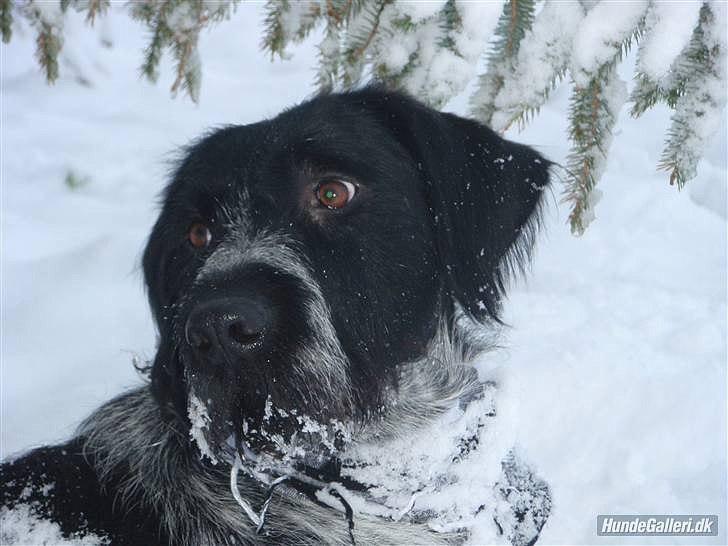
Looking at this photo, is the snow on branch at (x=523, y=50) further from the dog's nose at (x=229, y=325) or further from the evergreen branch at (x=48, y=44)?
the dog's nose at (x=229, y=325)

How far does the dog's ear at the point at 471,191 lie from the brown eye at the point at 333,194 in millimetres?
291

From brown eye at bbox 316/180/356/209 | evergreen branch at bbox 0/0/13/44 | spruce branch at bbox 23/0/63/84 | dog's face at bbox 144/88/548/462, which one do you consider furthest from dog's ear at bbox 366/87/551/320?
evergreen branch at bbox 0/0/13/44

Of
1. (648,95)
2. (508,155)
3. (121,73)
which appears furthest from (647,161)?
(121,73)

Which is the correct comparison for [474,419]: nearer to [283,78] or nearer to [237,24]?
[283,78]

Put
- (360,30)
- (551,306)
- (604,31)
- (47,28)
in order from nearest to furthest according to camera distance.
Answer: (604,31)
(360,30)
(47,28)
(551,306)

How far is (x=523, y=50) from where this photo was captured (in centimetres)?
274

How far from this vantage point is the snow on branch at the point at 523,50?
2488mm

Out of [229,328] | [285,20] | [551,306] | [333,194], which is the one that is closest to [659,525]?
[551,306]

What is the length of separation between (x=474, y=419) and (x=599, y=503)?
3.73ft

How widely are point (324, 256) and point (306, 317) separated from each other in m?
0.24

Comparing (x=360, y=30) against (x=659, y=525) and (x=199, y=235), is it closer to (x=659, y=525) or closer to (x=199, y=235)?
(x=199, y=235)

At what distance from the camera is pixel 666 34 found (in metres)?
2.39

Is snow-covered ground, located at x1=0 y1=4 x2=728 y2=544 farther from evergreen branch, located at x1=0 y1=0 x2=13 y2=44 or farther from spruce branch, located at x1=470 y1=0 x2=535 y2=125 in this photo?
spruce branch, located at x1=470 y1=0 x2=535 y2=125

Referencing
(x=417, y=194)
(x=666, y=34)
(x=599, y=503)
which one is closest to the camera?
(x=417, y=194)
